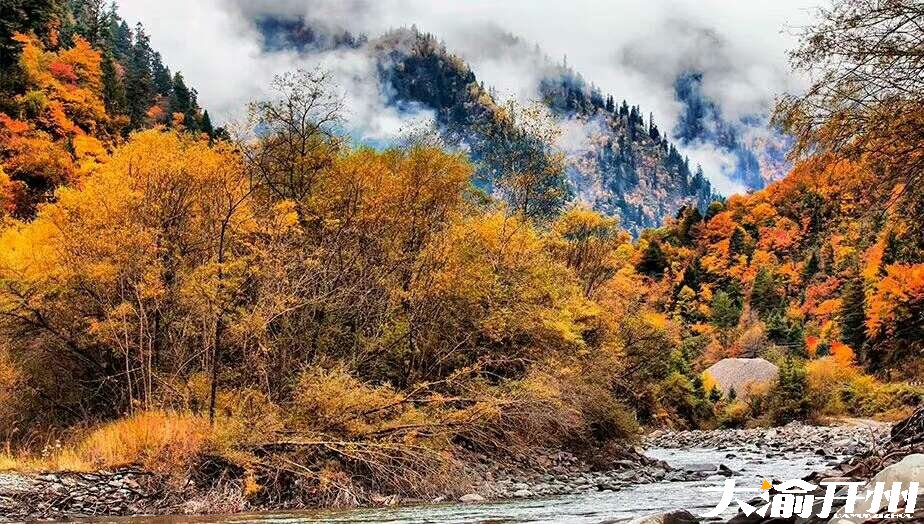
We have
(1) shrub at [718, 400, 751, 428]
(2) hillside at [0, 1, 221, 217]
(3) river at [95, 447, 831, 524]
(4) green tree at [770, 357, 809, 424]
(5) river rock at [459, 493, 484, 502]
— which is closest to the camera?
(3) river at [95, 447, 831, 524]

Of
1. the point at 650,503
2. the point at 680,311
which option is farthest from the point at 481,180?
the point at 680,311

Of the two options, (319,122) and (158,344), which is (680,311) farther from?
(158,344)

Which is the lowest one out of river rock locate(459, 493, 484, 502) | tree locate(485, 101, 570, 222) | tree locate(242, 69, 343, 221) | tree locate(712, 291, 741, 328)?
river rock locate(459, 493, 484, 502)

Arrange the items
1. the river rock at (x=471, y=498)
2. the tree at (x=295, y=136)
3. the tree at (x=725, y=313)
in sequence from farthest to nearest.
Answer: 1. the tree at (x=725, y=313)
2. the tree at (x=295, y=136)
3. the river rock at (x=471, y=498)

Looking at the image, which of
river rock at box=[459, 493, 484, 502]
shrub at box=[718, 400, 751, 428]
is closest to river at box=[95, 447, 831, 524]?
river rock at box=[459, 493, 484, 502]

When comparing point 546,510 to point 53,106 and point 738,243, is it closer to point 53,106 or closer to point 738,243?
point 53,106

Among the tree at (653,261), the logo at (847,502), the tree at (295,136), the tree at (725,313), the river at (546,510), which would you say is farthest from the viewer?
the tree at (653,261)

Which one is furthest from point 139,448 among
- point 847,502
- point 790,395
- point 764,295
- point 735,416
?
point 764,295

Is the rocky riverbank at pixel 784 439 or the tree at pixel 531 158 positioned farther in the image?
the rocky riverbank at pixel 784 439

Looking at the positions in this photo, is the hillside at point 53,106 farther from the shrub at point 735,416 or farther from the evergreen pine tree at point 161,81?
the shrub at point 735,416

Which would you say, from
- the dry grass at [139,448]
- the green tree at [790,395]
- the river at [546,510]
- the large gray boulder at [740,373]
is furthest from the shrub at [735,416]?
the dry grass at [139,448]

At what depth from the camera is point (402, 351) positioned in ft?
79.4

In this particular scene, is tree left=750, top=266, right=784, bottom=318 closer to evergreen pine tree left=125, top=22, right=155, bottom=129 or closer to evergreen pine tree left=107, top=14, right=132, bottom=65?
evergreen pine tree left=125, top=22, right=155, bottom=129

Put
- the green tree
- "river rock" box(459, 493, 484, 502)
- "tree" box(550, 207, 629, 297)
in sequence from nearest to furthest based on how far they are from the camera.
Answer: "river rock" box(459, 493, 484, 502) → "tree" box(550, 207, 629, 297) → the green tree
